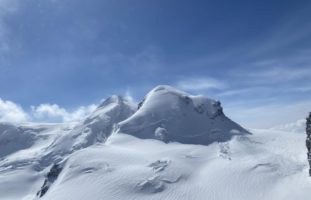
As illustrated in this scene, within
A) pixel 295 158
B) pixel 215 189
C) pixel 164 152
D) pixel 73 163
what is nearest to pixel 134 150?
pixel 164 152

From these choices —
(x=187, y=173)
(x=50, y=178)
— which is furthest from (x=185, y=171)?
(x=50, y=178)

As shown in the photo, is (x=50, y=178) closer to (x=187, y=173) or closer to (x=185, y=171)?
(x=185, y=171)

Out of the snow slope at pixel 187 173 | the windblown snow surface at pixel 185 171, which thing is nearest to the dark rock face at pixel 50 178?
the windblown snow surface at pixel 185 171

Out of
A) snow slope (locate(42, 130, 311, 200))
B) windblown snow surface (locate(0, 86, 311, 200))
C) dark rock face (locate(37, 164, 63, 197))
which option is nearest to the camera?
snow slope (locate(42, 130, 311, 200))

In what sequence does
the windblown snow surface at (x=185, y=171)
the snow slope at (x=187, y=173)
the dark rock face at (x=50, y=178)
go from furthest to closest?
the dark rock face at (x=50, y=178) < the windblown snow surface at (x=185, y=171) < the snow slope at (x=187, y=173)

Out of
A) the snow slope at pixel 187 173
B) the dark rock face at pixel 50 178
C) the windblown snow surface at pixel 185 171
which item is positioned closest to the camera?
the snow slope at pixel 187 173

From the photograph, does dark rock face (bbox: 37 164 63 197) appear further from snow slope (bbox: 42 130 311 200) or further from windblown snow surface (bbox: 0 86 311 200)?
snow slope (bbox: 42 130 311 200)

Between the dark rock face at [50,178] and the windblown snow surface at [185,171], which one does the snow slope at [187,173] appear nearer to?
the windblown snow surface at [185,171]

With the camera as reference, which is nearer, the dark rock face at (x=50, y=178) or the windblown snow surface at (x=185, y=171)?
the windblown snow surface at (x=185, y=171)

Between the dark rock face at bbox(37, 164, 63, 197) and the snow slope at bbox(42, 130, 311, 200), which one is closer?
the snow slope at bbox(42, 130, 311, 200)

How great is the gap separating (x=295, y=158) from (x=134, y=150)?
62.7 m

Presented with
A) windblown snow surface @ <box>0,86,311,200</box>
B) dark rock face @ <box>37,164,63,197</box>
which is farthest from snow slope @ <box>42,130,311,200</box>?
dark rock face @ <box>37,164,63,197</box>

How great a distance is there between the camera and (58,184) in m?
128

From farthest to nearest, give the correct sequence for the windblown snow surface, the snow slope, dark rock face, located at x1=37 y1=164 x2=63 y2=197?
dark rock face, located at x1=37 y1=164 x2=63 y2=197
the windblown snow surface
the snow slope
